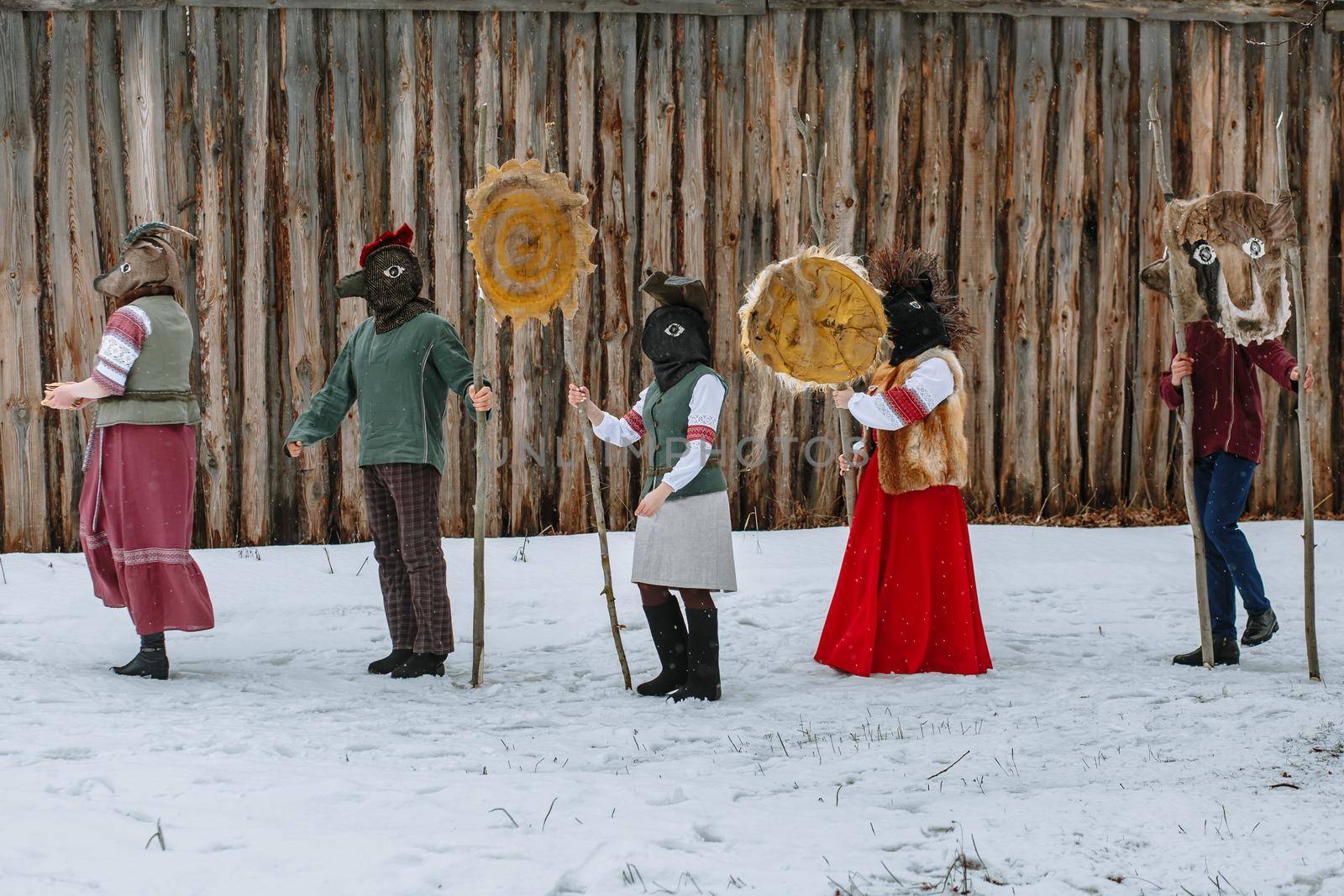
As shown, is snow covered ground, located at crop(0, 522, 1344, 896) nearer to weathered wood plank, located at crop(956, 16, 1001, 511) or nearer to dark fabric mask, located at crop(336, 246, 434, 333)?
weathered wood plank, located at crop(956, 16, 1001, 511)

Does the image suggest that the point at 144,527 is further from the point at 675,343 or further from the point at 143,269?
the point at 675,343

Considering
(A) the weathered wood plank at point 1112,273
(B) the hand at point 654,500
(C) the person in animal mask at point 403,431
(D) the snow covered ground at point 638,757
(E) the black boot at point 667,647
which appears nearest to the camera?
(D) the snow covered ground at point 638,757

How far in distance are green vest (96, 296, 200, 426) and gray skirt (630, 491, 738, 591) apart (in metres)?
1.83

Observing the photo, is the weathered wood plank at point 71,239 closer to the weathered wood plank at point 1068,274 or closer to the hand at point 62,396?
the hand at point 62,396

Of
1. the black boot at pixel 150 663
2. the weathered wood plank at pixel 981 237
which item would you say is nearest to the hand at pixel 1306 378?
the weathered wood plank at pixel 981 237

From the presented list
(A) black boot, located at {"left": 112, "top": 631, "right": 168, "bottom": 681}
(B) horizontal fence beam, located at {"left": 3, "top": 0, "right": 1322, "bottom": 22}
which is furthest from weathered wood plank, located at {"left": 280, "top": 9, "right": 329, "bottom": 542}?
(A) black boot, located at {"left": 112, "top": 631, "right": 168, "bottom": 681}

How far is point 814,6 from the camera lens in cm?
672

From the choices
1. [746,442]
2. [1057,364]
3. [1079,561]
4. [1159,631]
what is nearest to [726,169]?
[746,442]

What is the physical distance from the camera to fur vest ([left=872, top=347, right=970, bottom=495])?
15.9 feet

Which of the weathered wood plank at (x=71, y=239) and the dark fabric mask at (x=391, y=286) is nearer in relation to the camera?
the dark fabric mask at (x=391, y=286)

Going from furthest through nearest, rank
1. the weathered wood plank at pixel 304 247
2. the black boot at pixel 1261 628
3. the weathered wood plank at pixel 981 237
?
the weathered wood plank at pixel 981 237, the weathered wood plank at pixel 304 247, the black boot at pixel 1261 628

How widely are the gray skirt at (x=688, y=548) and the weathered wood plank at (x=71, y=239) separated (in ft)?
11.6

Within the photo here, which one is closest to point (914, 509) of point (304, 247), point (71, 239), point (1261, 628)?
point (1261, 628)

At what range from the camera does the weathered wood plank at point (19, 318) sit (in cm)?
637
